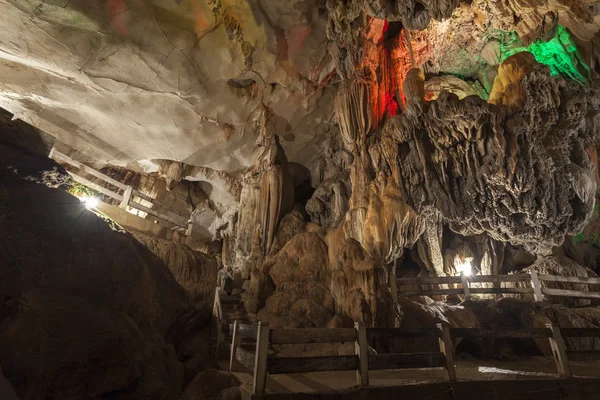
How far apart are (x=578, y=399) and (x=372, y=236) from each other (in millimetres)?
5920

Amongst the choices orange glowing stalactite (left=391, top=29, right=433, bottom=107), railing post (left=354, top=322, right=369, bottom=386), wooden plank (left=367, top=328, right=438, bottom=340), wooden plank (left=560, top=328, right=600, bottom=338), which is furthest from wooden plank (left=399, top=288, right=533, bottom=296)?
orange glowing stalactite (left=391, top=29, right=433, bottom=107)

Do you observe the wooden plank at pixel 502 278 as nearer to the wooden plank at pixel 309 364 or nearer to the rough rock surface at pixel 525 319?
the rough rock surface at pixel 525 319

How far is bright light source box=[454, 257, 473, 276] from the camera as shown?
15016 mm

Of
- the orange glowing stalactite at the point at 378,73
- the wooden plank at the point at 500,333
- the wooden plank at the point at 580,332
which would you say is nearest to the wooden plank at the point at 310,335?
the wooden plank at the point at 500,333

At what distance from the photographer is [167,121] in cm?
1101

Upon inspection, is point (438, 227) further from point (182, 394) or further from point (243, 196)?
point (182, 394)

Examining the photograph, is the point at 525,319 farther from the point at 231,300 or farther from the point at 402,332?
the point at 231,300

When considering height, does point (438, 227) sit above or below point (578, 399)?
above

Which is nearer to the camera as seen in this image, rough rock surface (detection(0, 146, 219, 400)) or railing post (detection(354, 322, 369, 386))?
rough rock surface (detection(0, 146, 219, 400))

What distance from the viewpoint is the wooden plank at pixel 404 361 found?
460cm

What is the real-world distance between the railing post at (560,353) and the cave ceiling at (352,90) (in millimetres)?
5003

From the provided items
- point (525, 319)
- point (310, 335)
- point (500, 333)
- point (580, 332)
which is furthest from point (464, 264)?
point (310, 335)

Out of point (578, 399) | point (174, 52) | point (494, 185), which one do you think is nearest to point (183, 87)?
point (174, 52)

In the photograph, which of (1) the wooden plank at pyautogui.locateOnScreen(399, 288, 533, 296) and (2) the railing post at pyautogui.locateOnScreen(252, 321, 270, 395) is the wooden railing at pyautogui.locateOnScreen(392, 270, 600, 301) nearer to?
(1) the wooden plank at pyautogui.locateOnScreen(399, 288, 533, 296)
